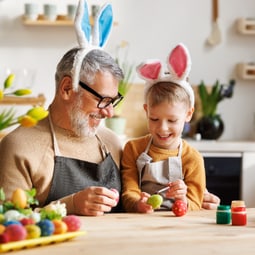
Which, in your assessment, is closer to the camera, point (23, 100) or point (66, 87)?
point (66, 87)

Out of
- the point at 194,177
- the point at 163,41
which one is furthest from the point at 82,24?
the point at 163,41

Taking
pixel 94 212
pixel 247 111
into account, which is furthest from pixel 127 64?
pixel 94 212

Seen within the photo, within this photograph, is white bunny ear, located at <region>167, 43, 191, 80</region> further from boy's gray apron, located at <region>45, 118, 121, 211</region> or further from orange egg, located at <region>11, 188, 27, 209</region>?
orange egg, located at <region>11, 188, 27, 209</region>

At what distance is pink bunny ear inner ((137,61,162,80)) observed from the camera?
2998 millimetres

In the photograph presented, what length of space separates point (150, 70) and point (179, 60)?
17cm

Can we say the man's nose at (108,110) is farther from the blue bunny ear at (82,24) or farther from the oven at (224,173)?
the oven at (224,173)

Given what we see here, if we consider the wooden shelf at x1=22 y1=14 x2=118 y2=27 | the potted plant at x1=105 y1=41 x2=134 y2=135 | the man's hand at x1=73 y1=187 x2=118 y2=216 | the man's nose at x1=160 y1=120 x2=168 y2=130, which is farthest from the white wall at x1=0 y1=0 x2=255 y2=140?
the man's hand at x1=73 y1=187 x2=118 y2=216

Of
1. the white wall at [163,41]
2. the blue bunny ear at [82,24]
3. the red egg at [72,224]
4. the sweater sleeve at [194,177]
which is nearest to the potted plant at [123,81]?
the white wall at [163,41]

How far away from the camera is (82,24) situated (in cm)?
287

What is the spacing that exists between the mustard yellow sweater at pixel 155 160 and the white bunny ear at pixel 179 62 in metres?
0.30

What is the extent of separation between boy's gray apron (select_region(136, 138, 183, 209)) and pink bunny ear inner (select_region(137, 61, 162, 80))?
30cm

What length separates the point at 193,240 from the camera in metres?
2.23

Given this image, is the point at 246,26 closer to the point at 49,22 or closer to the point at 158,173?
the point at 49,22

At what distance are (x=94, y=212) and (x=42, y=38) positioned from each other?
3002 mm
